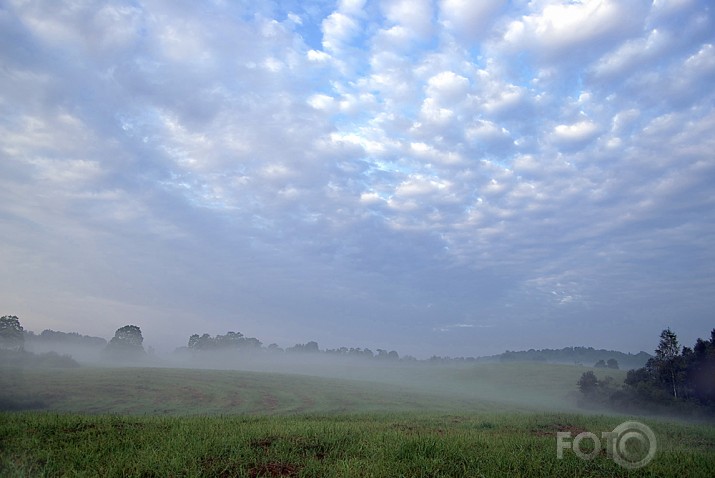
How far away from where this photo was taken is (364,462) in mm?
8719

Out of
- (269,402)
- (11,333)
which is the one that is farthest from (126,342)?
(269,402)

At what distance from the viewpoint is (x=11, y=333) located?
95750 mm

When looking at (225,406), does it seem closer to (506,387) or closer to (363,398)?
(363,398)

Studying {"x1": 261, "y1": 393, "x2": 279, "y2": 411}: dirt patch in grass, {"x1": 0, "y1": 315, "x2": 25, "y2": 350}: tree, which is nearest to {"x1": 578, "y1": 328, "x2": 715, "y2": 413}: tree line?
{"x1": 261, "y1": 393, "x2": 279, "y2": 411}: dirt patch in grass

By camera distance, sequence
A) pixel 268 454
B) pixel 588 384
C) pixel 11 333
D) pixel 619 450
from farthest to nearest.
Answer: pixel 11 333 → pixel 588 384 → pixel 619 450 → pixel 268 454

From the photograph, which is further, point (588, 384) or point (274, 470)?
point (588, 384)

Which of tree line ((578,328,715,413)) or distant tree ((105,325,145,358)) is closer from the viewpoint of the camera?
tree line ((578,328,715,413))

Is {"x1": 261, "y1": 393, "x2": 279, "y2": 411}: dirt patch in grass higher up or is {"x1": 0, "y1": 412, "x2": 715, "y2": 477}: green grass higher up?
{"x1": 0, "y1": 412, "x2": 715, "y2": 477}: green grass

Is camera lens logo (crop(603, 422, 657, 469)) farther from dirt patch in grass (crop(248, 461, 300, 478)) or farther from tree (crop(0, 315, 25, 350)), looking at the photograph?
tree (crop(0, 315, 25, 350))

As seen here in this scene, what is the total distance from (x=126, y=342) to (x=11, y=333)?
5313 cm

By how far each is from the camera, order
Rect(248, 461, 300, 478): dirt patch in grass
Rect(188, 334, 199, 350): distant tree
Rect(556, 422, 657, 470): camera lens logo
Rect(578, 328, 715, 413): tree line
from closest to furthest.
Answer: Rect(248, 461, 300, 478): dirt patch in grass
Rect(556, 422, 657, 470): camera lens logo
Rect(578, 328, 715, 413): tree line
Rect(188, 334, 199, 350): distant tree

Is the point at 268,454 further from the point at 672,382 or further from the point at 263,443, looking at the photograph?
the point at 672,382

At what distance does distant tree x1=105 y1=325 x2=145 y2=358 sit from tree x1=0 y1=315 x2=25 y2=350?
49.3 metres

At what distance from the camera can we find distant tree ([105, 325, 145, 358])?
5709 inches
